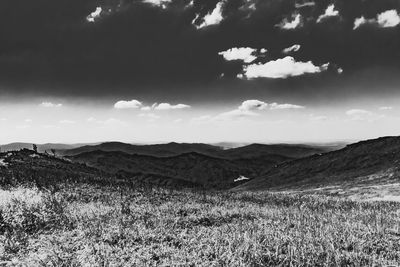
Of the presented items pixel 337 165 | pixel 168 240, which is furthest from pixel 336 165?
pixel 168 240

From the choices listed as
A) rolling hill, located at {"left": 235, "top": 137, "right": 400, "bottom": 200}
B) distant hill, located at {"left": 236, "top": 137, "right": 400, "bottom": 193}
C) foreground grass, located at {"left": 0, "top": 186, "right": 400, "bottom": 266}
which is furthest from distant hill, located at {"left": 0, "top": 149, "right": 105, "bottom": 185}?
distant hill, located at {"left": 236, "top": 137, "right": 400, "bottom": 193}

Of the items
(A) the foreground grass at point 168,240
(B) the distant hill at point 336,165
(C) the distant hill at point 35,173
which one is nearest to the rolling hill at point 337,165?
(B) the distant hill at point 336,165

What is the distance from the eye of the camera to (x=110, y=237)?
28.0 feet

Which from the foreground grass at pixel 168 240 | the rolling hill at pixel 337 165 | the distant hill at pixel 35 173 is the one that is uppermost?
the distant hill at pixel 35 173

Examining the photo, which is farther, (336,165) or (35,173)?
(336,165)

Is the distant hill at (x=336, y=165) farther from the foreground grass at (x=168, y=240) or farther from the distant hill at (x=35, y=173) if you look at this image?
the foreground grass at (x=168, y=240)

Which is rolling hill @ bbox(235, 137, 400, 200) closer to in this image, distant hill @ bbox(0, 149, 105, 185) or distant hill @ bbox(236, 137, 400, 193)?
distant hill @ bbox(236, 137, 400, 193)

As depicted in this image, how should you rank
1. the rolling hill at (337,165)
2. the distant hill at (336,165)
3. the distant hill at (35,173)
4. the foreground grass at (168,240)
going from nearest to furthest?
the foreground grass at (168,240) → the distant hill at (35,173) → the rolling hill at (337,165) → the distant hill at (336,165)

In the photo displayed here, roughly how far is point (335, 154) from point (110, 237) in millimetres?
90967

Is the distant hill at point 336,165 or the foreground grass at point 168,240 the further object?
the distant hill at point 336,165

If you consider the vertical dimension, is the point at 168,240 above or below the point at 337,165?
above

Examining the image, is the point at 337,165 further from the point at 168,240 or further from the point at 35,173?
the point at 168,240

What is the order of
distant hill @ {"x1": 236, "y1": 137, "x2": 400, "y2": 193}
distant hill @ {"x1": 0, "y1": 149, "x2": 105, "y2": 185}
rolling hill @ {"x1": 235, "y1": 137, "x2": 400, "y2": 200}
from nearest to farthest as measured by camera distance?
1. distant hill @ {"x1": 0, "y1": 149, "x2": 105, "y2": 185}
2. rolling hill @ {"x1": 235, "y1": 137, "x2": 400, "y2": 200}
3. distant hill @ {"x1": 236, "y1": 137, "x2": 400, "y2": 193}

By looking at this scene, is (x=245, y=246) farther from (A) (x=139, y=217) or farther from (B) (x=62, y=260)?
(A) (x=139, y=217)
